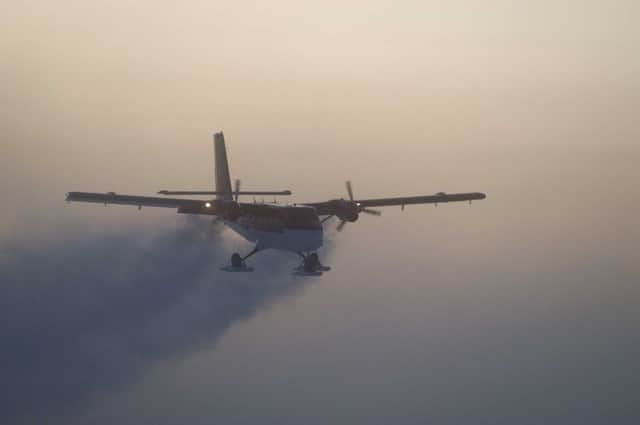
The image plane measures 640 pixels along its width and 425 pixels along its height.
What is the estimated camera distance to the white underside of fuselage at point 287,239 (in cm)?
5594

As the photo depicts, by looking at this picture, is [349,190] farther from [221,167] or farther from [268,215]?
[221,167]

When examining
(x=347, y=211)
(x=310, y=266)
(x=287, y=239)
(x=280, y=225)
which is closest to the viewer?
(x=310, y=266)

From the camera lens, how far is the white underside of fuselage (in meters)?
55.9

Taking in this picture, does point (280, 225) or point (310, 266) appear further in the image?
point (280, 225)

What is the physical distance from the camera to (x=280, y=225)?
57.0 metres

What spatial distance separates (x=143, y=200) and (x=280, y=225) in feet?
39.3

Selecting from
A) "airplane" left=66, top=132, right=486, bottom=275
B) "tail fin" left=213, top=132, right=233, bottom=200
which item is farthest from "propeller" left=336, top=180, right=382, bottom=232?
"tail fin" left=213, top=132, right=233, bottom=200

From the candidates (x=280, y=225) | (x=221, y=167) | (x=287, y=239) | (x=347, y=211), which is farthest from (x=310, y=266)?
(x=221, y=167)

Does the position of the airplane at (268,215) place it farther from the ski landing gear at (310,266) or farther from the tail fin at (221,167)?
the tail fin at (221,167)

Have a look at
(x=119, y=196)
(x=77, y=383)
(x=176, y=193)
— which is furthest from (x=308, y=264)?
(x=77, y=383)

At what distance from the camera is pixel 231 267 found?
60594 millimetres

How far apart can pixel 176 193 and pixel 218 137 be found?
15.8m

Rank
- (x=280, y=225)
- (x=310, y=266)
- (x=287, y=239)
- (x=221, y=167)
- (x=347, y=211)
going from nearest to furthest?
(x=310, y=266)
(x=287, y=239)
(x=280, y=225)
(x=347, y=211)
(x=221, y=167)

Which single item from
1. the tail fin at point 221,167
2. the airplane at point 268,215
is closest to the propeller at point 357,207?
the airplane at point 268,215
